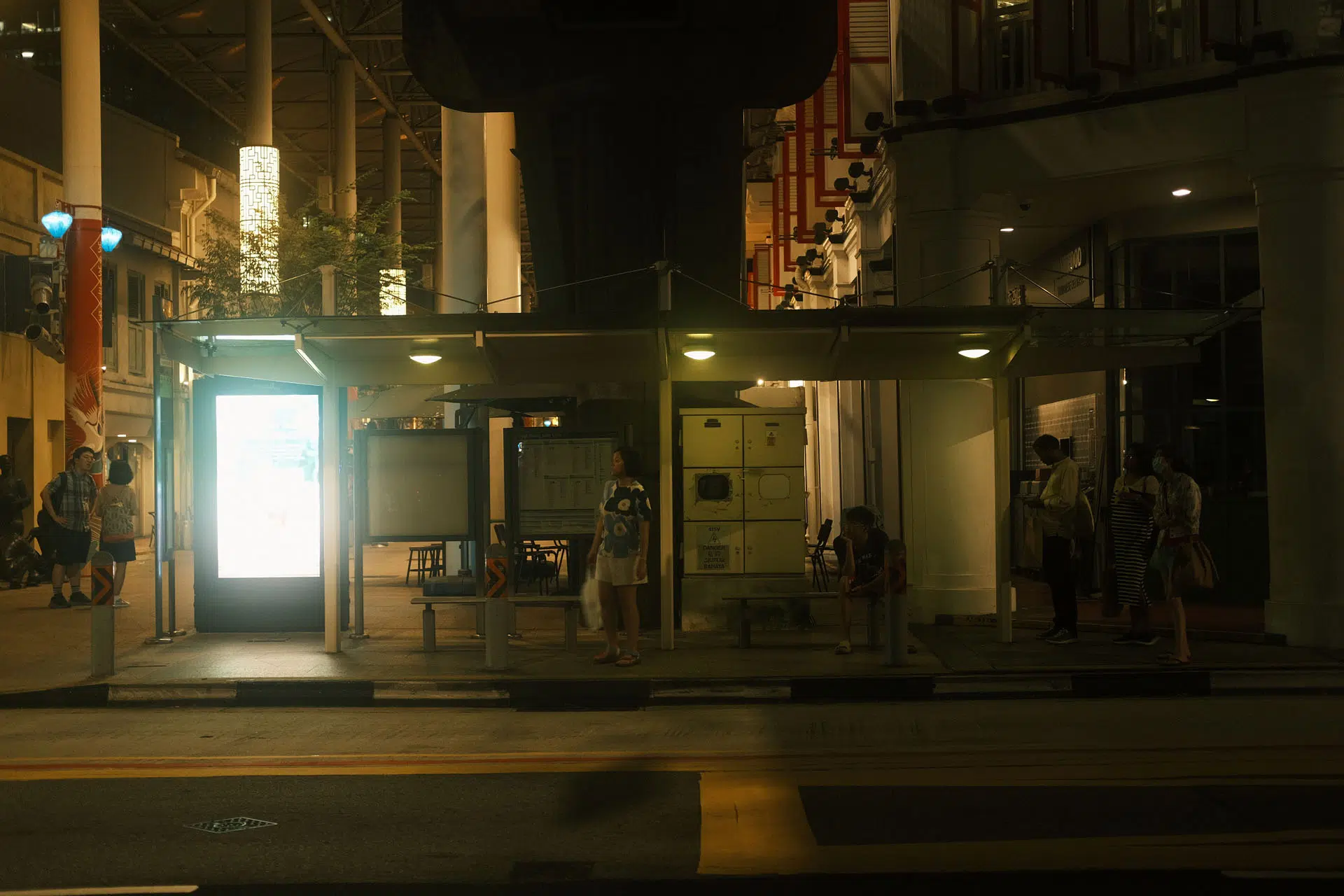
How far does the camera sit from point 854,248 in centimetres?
2619

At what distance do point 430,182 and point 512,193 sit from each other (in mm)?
40891

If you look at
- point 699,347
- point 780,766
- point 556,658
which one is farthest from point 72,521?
point 780,766

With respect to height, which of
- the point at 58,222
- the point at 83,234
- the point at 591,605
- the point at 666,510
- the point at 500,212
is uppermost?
the point at 500,212

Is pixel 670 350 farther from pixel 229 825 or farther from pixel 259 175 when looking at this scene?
pixel 259 175

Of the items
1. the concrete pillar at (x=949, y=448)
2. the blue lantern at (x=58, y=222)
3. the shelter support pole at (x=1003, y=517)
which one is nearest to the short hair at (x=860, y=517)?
the shelter support pole at (x=1003, y=517)

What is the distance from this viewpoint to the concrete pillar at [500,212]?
27109 millimetres

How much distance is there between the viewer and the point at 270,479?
15148 millimetres

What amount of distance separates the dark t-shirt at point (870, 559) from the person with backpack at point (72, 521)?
11.2m

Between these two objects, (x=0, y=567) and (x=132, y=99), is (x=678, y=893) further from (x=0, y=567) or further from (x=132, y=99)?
(x=132, y=99)

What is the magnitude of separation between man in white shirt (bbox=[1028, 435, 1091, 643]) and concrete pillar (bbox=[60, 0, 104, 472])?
17.0 m

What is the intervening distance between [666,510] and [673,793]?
6.03 metres

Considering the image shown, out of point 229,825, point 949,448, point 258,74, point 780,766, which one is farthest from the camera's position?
point 258,74

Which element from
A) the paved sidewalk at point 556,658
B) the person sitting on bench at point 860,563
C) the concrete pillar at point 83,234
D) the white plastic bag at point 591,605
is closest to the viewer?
the paved sidewalk at point 556,658

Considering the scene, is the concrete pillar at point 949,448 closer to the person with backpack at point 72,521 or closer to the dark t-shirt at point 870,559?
the dark t-shirt at point 870,559
